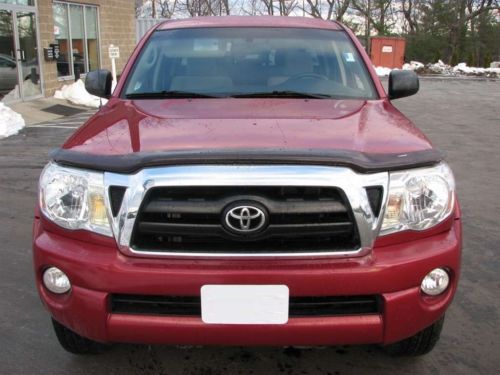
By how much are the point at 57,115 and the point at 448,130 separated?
829cm

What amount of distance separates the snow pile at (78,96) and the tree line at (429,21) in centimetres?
2048

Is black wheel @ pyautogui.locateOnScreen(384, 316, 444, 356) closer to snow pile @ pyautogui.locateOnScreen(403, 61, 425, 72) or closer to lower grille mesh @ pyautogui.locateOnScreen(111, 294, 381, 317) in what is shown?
lower grille mesh @ pyautogui.locateOnScreen(111, 294, 381, 317)

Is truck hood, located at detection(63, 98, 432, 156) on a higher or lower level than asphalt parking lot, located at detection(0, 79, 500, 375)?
higher

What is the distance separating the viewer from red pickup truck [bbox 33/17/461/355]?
6.56ft

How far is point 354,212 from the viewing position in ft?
A: 6.61

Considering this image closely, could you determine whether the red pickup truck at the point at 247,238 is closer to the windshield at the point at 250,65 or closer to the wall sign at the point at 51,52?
the windshield at the point at 250,65

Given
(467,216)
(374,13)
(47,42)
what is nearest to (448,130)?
(467,216)

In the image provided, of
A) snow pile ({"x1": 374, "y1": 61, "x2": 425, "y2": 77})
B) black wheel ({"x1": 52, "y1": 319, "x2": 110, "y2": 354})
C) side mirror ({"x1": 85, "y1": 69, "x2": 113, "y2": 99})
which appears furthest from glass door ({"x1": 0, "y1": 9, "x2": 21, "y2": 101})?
snow pile ({"x1": 374, "y1": 61, "x2": 425, "y2": 77})

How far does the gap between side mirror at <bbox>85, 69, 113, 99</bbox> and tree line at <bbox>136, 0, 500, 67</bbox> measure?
30.7m

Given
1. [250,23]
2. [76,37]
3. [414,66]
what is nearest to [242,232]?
[250,23]

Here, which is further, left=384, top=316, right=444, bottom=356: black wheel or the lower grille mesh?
left=384, top=316, right=444, bottom=356: black wheel

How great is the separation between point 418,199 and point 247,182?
0.71 metres

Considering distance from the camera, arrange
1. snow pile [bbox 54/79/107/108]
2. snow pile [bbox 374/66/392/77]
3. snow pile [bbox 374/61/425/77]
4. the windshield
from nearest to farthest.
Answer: the windshield
snow pile [bbox 54/79/107/108]
snow pile [bbox 374/66/392/77]
snow pile [bbox 374/61/425/77]

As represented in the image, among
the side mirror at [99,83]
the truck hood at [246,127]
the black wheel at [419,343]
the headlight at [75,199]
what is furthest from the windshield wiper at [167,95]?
the black wheel at [419,343]
